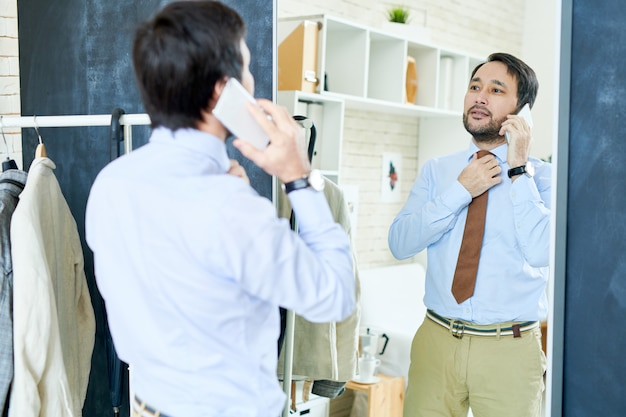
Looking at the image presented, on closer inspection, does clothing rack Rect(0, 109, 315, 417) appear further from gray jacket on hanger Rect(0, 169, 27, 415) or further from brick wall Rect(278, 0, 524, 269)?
brick wall Rect(278, 0, 524, 269)

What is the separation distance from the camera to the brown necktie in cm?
184

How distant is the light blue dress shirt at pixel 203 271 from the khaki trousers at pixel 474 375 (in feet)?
2.62

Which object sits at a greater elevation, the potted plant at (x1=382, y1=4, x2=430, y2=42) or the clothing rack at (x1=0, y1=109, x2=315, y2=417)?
the potted plant at (x1=382, y1=4, x2=430, y2=42)

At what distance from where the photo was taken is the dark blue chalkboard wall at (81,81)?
2139 millimetres

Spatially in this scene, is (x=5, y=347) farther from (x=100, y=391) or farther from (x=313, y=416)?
(x=313, y=416)

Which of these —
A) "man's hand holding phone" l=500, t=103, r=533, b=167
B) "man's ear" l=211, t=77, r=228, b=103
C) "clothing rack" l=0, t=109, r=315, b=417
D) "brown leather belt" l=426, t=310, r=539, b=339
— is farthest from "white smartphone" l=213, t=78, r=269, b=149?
"brown leather belt" l=426, t=310, r=539, b=339

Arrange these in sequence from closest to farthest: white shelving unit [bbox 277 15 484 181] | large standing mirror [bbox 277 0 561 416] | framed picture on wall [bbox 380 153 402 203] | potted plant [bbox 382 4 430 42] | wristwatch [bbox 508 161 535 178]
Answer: wristwatch [bbox 508 161 535 178]
large standing mirror [bbox 277 0 561 416]
white shelving unit [bbox 277 15 484 181]
framed picture on wall [bbox 380 153 402 203]
potted plant [bbox 382 4 430 42]

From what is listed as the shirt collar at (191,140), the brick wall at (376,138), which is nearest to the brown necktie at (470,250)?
the brick wall at (376,138)

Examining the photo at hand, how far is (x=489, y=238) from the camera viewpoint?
1.83 meters

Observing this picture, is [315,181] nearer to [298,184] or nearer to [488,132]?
[298,184]

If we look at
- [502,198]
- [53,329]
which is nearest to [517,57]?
[502,198]

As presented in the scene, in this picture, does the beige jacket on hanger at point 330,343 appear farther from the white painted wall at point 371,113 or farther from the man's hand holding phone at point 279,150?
the man's hand holding phone at point 279,150

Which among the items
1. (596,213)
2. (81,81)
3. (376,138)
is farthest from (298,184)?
(376,138)

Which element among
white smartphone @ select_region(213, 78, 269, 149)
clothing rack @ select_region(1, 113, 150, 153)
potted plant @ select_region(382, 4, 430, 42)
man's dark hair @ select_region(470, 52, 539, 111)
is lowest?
white smartphone @ select_region(213, 78, 269, 149)
